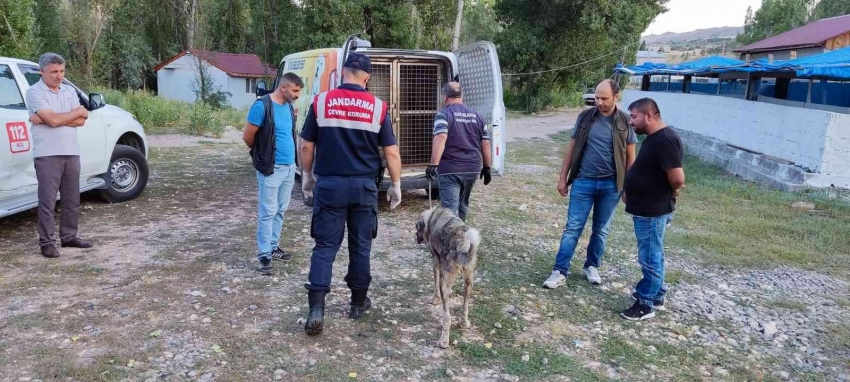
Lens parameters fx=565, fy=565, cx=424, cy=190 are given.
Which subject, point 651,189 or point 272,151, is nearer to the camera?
point 651,189

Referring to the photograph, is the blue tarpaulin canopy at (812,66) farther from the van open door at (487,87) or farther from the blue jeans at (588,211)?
the blue jeans at (588,211)

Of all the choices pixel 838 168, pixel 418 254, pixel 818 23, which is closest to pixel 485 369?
pixel 418 254

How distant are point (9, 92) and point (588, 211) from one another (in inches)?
222

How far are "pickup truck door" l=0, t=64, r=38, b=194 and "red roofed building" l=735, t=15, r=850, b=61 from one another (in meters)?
29.1

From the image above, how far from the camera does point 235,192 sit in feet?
26.6

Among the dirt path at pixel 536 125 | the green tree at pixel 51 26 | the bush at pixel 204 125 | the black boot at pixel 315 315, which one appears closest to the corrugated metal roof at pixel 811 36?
the dirt path at pixel 536 125

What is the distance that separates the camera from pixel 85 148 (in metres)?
6.40

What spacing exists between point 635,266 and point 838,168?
→ 5.61m

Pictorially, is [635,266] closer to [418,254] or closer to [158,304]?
[418,254]

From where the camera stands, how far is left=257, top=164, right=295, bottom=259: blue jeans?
15.7 feet

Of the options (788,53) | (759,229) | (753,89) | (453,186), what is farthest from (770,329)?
(788,53)

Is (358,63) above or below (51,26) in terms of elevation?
below

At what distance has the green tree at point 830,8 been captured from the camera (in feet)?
141

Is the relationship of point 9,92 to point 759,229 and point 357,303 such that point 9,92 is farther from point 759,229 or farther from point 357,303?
point 759,229
